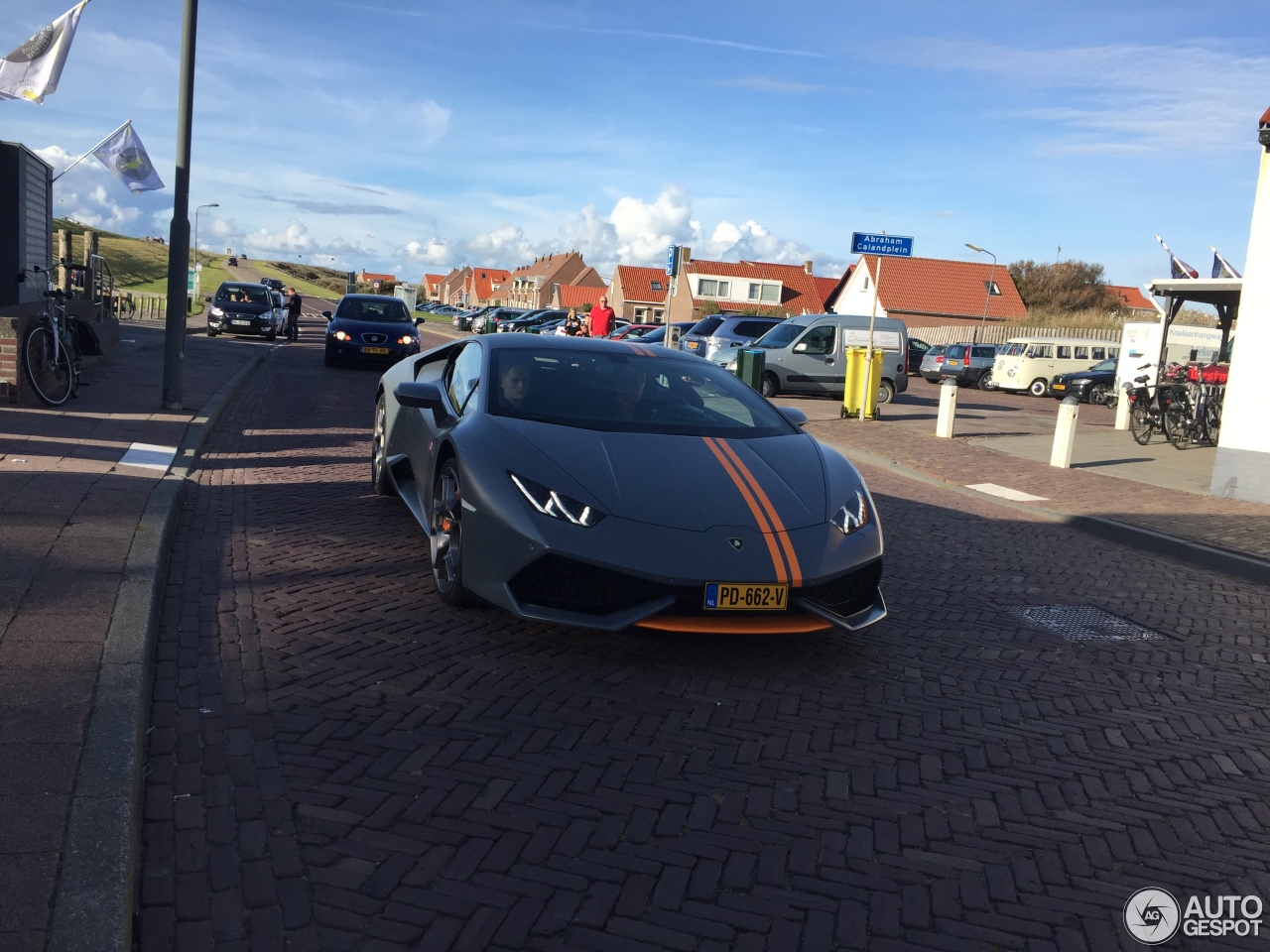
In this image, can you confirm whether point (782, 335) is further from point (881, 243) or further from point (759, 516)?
point (759, 516)

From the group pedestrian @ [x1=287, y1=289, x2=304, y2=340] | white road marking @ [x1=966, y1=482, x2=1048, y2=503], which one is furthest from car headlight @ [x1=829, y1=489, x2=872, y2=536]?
pedestrian @ [x1=287, y1=289, x2=304, y2=340]

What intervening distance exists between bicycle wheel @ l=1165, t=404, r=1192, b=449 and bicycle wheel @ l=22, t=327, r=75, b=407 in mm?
15042

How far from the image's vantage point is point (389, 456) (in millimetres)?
7145

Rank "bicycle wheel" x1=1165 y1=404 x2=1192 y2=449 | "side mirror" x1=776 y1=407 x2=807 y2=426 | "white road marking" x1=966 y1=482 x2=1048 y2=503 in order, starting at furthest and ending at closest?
1. "bicycle wheel" x1=1165 y1=404 x2=1192 y2=449
2. "white road marking" x1=966 y1=482 x2=1048 y2=503
3. "side mirror" x1=776 y1=407 x2=807 y2=426

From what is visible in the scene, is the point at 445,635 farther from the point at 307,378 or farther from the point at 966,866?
the point at 307,378

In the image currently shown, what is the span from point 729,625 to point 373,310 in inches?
766

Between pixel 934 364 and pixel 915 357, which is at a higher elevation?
pixel 915 357

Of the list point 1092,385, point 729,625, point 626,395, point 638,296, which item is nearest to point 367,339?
point 626,395

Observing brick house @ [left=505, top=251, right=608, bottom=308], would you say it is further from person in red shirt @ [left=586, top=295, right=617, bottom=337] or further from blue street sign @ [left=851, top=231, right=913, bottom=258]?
blue street sign @ [left=851, top=231, right=913, bottom=258]

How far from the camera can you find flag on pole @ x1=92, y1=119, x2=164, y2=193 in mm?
24344

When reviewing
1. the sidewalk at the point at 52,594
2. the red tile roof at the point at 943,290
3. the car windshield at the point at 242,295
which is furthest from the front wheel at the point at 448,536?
the red tile roof at the point at 943,290

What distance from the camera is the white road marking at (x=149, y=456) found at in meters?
8.28

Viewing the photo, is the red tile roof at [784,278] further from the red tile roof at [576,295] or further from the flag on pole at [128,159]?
the flag on pole at [128,159]

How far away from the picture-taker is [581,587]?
14.3 ft
